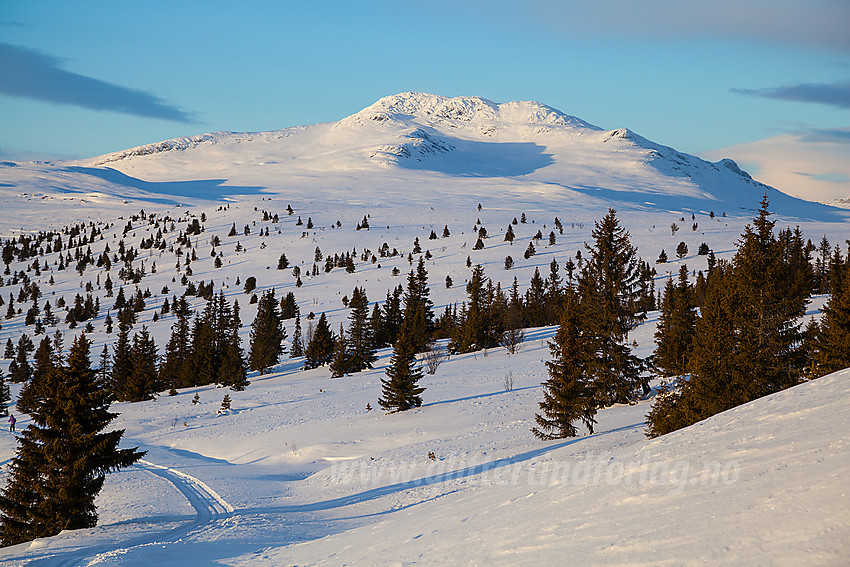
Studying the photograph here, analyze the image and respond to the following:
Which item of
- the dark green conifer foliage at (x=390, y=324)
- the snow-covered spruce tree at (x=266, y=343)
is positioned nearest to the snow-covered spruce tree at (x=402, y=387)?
the snow-covered spruce tree at (x=266, y=343)

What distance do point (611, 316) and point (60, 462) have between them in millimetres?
19180

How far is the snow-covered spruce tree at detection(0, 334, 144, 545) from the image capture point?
14.2 m

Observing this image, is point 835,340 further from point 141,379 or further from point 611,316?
point 141,379

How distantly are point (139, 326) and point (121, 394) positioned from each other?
3499 centimetres

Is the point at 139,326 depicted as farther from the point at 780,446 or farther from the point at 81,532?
the point at 780,446

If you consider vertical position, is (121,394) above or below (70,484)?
below

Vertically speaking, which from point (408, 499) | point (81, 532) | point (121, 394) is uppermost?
point (408, 499)

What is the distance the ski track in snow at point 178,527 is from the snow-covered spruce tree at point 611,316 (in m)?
13.1

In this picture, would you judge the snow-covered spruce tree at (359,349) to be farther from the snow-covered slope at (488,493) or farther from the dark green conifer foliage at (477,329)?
the snow-covered slope at (488,493)

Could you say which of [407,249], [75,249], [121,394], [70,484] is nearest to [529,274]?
[407,249]

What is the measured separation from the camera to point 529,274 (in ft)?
253

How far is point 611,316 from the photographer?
2197cm

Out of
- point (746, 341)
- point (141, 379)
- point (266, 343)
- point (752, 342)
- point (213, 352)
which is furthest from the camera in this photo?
point (266, 343)

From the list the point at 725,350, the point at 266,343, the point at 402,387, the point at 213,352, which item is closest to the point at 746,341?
the point at 725,350
